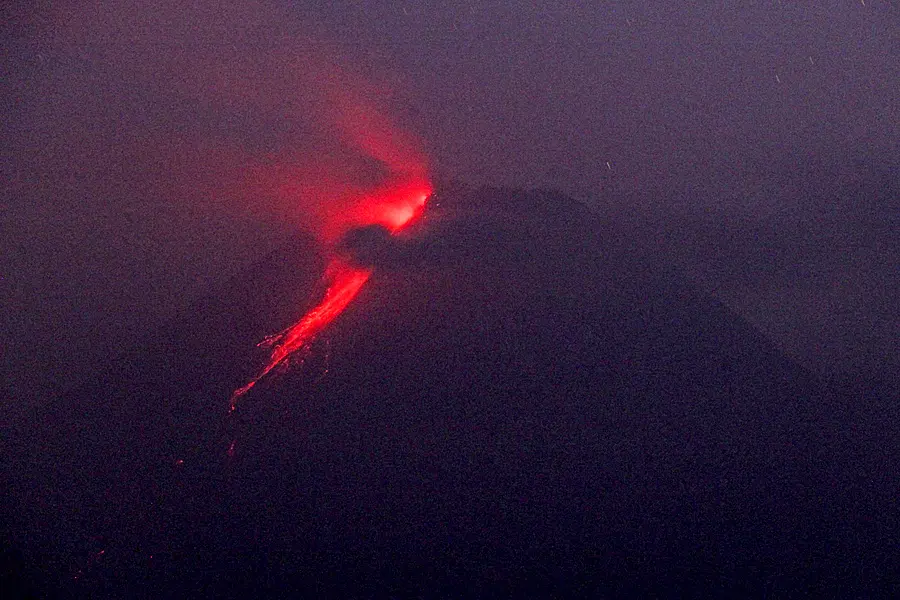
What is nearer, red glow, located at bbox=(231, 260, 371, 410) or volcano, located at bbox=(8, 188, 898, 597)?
volcano, located at bbox=(8, 188, 898, 597)

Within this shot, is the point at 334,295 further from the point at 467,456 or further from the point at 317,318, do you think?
the point at 467,456

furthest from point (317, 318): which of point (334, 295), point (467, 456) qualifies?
point (467, 456)

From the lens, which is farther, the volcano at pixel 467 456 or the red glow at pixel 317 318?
the red glow at pixel 317 318

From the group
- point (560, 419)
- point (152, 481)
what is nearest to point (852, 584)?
point (560, 419)

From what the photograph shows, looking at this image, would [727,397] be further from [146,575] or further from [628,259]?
[146,575]
